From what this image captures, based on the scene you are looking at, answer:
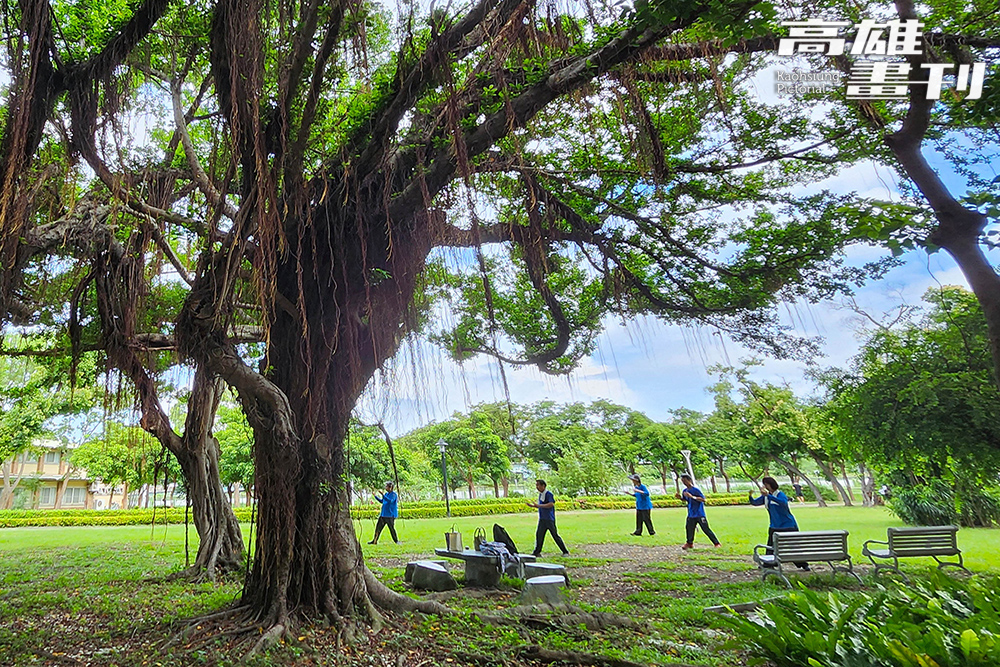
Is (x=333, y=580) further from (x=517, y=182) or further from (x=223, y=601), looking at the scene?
(x=517, y=182)

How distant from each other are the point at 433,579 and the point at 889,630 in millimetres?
3690

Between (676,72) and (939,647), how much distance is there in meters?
2.93

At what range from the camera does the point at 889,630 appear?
229 centimetres

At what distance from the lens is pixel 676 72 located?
9.68 ft

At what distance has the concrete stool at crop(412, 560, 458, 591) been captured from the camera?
4.91m

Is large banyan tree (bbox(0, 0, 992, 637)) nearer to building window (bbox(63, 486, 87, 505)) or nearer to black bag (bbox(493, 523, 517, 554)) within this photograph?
black bag (bbox(493, 523, 517, 554))

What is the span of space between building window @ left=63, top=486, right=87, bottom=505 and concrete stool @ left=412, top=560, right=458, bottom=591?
122 ft

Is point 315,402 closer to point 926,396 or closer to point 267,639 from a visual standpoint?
point 267,639

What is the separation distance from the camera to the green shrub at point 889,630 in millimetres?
1966

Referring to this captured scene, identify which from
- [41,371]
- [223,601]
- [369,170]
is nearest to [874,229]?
[369,170]

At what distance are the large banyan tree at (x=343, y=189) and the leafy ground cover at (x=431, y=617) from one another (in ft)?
1.65

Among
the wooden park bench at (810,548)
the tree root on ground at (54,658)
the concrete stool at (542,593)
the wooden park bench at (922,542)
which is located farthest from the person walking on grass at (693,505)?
the tree root on ground at (54,658)

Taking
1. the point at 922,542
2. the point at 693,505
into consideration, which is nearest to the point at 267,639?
the point at 922,542

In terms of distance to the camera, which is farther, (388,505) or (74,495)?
(74,495)
